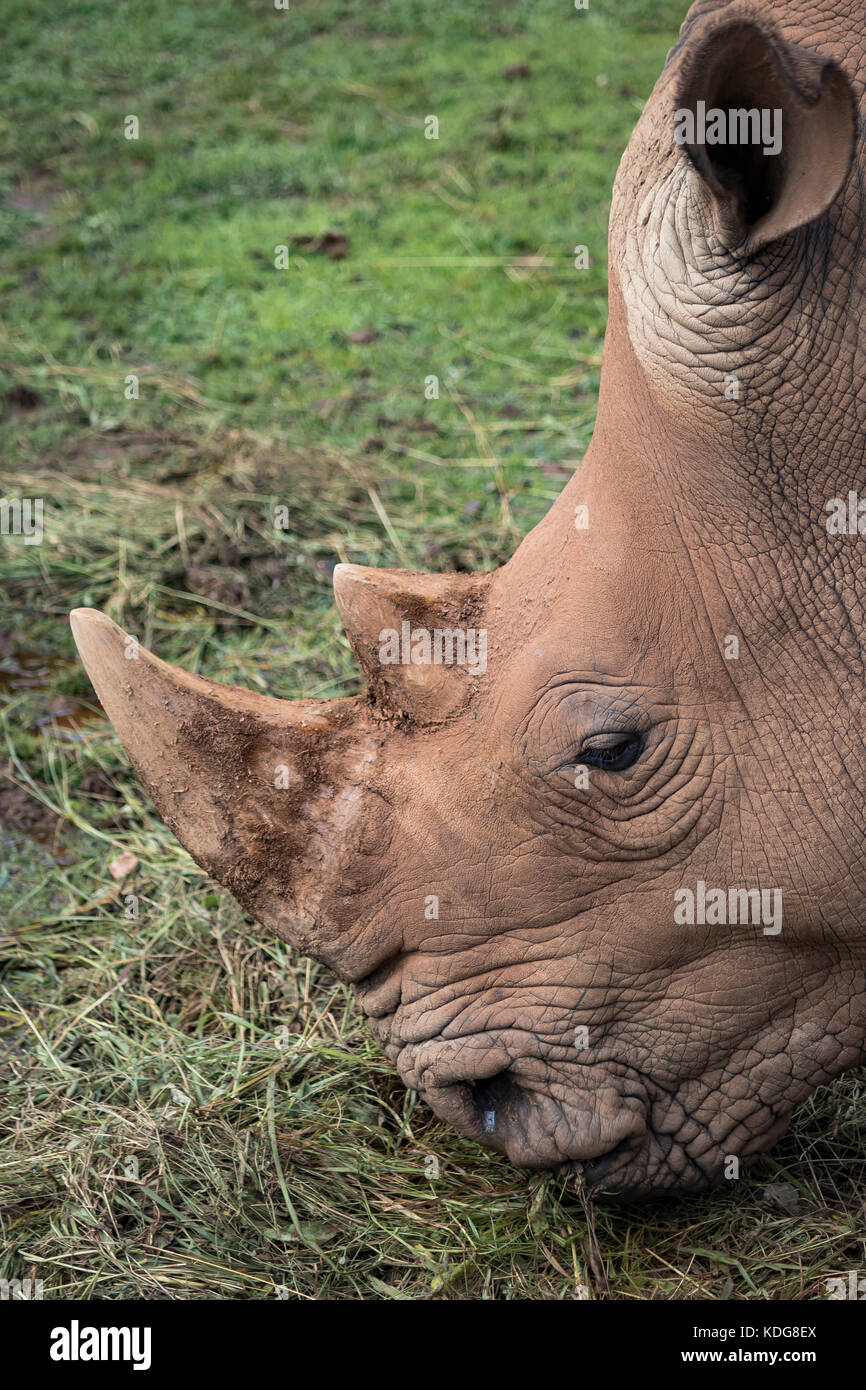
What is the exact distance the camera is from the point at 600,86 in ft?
32.4

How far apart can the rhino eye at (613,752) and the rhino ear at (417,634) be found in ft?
0.96

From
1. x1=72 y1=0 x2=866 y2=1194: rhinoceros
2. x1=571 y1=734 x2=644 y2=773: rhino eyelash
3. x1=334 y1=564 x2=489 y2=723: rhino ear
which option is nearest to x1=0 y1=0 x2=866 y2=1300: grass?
x1=72 y1=0 x2=866 y2=1194: rhinoceros

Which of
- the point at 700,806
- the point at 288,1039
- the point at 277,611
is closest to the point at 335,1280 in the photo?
the point at 288,1039

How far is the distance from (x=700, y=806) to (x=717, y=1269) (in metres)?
1.15

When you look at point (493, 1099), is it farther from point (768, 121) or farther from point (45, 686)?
point (45, 686)

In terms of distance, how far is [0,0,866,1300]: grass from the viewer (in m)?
3.37

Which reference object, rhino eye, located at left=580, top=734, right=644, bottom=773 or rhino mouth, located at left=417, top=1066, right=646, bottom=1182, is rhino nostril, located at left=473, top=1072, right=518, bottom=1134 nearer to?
rhino mouth, located at left=417, top=1066, right=646, bottom=1182

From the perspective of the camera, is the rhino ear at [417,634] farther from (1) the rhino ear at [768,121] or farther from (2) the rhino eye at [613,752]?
(1) the rhino ear at [768,121]

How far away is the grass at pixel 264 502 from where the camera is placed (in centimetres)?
337

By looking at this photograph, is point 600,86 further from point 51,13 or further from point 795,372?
point 795,372

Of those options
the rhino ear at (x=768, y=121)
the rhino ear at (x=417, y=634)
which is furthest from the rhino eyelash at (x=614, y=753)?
the rhino ear at (x=768, y=121)

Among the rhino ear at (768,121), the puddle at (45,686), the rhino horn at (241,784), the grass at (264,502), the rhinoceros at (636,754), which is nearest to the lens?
the rhino ear at (768,121)

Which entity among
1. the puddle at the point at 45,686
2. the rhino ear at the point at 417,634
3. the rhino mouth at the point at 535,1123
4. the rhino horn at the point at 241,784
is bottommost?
the rhino mouth at the point at 535,1123

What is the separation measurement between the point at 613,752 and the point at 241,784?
2.50 ft
